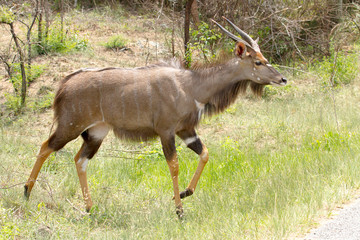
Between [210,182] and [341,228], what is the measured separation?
7.29 ft

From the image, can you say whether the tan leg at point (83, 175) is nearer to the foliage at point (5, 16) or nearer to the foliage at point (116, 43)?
the foliage at point (5, 16)

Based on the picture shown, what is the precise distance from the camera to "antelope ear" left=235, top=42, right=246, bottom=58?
539 cm

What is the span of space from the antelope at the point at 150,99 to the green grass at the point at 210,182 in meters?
0.34

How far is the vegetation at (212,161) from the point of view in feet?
15.2

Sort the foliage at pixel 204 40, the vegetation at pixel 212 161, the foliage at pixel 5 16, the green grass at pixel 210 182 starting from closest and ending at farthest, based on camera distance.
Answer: the green grass at pixel 210 182
the vegetation at pixel 212 161
the foliage at pixel 5 16
the foliage at pixel 204 40

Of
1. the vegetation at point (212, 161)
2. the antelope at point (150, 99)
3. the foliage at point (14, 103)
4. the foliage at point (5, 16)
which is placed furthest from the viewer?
the foliage at point (14, 103)

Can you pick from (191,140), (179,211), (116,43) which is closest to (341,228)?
(179,211)

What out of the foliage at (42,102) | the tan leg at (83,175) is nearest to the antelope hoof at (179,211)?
the tan leg at (83,175)

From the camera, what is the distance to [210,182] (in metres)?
6.12

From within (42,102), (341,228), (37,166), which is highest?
(341,228)

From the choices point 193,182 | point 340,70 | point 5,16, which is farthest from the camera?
point 340,70

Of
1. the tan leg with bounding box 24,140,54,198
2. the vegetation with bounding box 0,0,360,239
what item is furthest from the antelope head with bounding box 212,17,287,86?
the tan leg with bounding box 24,140,54,198

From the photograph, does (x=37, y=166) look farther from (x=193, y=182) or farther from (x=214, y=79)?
(x=214, y=79)

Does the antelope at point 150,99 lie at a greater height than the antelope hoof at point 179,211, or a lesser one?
greater
